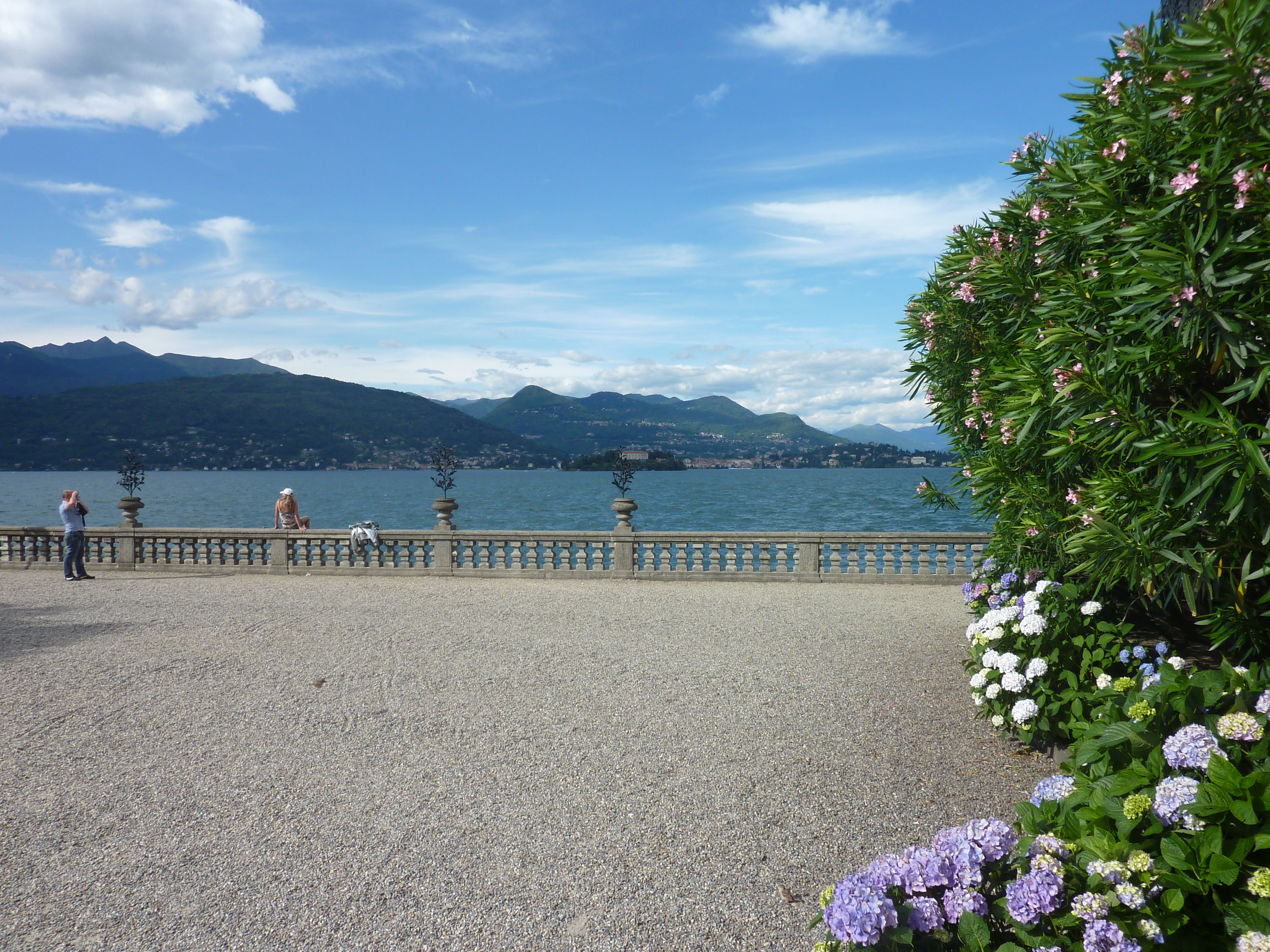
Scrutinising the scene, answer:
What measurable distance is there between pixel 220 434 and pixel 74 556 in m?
182

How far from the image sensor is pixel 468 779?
5391 millimetres

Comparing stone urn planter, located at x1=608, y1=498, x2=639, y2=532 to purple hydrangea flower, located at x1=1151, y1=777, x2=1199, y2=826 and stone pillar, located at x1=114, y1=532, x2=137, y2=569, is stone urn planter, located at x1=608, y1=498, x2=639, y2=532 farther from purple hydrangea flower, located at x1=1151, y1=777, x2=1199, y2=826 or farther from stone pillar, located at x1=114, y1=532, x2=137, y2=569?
purple hydrangea flower, located at x1=1151, y1=777, x2=1199, y2=826

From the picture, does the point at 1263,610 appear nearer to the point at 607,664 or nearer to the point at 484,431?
the point at 607,664

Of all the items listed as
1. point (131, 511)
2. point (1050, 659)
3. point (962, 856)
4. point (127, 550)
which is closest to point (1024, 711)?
point (1050, 659)

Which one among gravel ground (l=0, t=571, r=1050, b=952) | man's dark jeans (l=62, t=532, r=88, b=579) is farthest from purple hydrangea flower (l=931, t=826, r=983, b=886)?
man's dark jeans (l=62, t=532, r=88, b=579)

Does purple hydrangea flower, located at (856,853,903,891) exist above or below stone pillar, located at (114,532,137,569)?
above

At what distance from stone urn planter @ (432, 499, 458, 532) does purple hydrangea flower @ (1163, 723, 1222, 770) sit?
14248 millimetres

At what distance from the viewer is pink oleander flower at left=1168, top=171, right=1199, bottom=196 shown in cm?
368

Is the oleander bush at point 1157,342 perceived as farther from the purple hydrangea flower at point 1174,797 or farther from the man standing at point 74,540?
the man standing at point 74,540

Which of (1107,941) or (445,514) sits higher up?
(445,514)

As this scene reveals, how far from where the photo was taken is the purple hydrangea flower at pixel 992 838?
2715mm

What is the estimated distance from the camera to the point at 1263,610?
438 centimetres

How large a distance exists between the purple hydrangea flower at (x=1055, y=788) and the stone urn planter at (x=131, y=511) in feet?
63.7

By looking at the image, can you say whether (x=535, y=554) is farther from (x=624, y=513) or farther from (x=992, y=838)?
(x=992, y=838)
